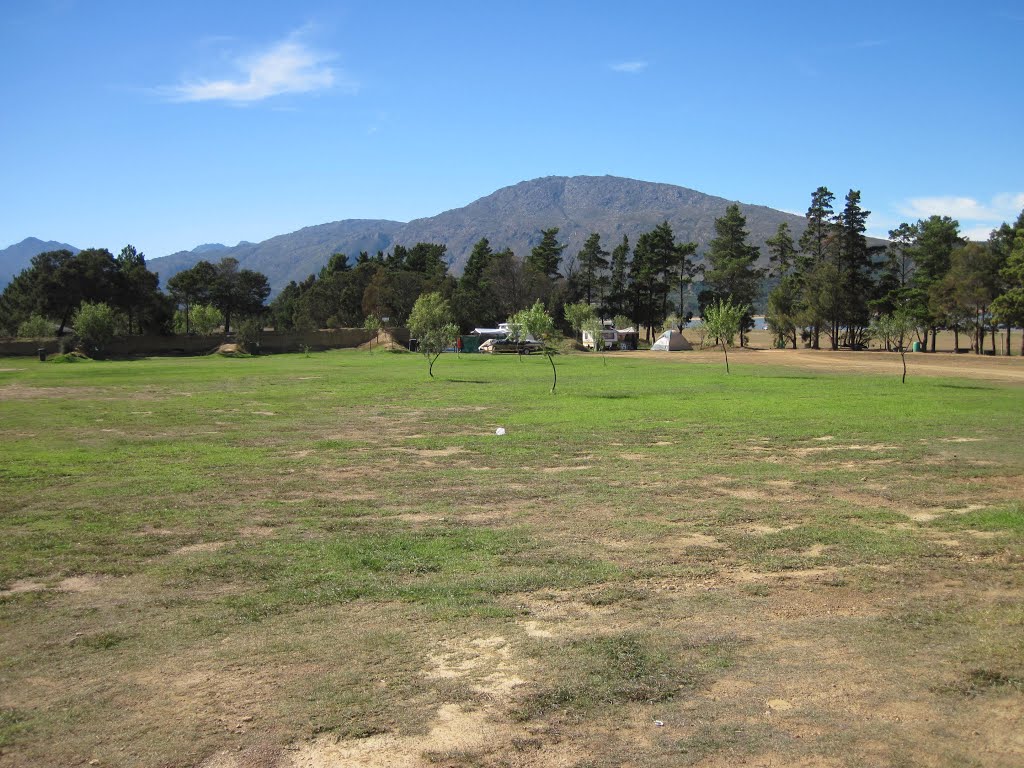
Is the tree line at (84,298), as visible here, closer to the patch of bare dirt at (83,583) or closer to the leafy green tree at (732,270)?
the leafy green tree at (732,270)

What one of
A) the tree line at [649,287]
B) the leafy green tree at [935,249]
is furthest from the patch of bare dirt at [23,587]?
the leafy green tree at [935,249]

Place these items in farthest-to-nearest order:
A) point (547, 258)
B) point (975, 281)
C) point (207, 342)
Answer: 1. point (547, 258)
2. point (207, 342)
3. point (975, 281)

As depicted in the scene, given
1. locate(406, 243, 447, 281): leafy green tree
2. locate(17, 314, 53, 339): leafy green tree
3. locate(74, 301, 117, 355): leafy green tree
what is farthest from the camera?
locate(406, 243, 447, 281): leafy green tree

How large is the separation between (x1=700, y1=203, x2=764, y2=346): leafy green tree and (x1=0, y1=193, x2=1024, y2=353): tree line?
0.21 metres

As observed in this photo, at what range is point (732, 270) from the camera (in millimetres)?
104062

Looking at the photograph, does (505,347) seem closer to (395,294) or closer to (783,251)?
(395,294)

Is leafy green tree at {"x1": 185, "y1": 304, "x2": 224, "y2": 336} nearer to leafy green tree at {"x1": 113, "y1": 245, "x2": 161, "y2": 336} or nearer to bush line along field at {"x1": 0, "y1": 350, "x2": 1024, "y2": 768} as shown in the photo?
leafy green tree at {"x1": 113, "y1": 245, "x2": 161, "y2": 336}

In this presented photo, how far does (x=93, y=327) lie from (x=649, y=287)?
73.4 metres

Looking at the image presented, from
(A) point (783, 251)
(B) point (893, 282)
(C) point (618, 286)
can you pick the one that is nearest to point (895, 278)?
(B) point (893, 282)

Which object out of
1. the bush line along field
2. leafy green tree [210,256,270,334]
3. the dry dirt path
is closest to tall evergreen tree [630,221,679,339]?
the dry dirt path

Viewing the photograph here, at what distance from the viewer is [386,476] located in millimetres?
16766

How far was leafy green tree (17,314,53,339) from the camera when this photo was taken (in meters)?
77.4

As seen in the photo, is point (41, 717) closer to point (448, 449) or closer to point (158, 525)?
point (158, 525)

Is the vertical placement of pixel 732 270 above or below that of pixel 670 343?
above
